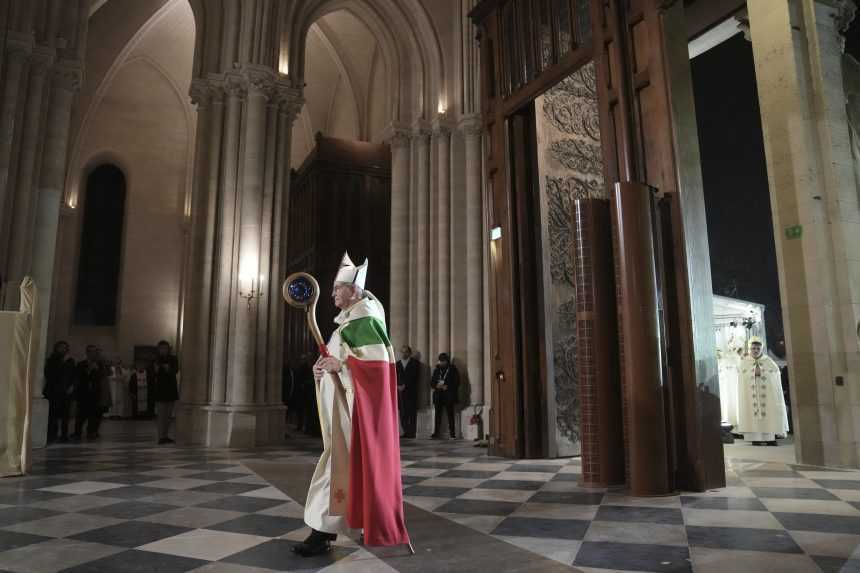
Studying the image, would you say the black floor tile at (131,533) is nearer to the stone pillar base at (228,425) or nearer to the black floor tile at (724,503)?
the black floor tile at (724,503)

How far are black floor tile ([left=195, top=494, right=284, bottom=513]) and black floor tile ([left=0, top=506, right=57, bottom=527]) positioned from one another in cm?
99

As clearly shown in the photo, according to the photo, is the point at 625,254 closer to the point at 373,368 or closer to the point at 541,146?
the point at 373,368

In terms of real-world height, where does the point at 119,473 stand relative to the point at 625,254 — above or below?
below

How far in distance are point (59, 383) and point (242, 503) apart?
21.6 feet

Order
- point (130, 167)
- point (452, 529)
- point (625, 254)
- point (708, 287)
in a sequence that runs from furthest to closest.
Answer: point (130, 167)
point (708, 287)
point (625, 254)
point (452, 529)

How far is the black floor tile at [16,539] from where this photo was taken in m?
3.26

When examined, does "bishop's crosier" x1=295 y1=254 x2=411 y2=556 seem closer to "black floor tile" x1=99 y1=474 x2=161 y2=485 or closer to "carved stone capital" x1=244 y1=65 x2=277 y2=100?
"black floor tile" x1=99 y1=474 x2=161 y2=485

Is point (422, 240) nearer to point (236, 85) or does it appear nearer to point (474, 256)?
point (474, 256)

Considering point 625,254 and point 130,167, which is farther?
point 130,167

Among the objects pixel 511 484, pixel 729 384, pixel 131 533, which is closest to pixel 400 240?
pixel 729 384

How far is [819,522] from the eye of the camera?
373cm

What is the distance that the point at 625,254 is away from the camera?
5246mm

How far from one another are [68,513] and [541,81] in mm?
6578

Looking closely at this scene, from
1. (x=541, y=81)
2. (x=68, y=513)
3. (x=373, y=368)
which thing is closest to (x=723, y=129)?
(x=541, y=81)
